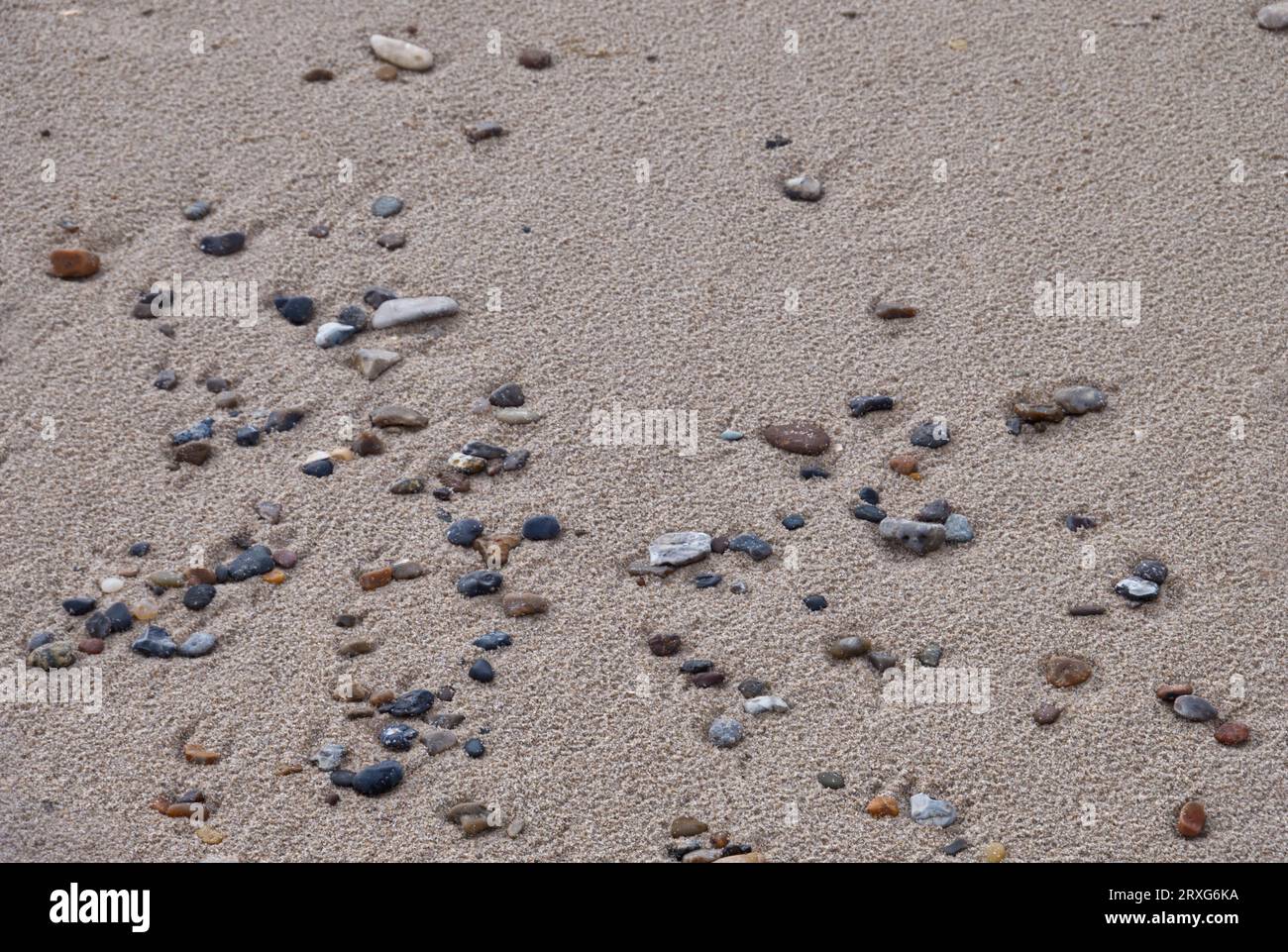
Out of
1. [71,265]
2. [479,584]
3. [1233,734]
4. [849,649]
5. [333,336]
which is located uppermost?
[71,265]

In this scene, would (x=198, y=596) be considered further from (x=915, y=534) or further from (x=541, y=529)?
(x=915, y=534)

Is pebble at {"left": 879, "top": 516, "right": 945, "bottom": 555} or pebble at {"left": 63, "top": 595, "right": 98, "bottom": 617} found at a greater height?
pebble at {"left": 879, "top": 516, "right": 945, "bottom": 555}

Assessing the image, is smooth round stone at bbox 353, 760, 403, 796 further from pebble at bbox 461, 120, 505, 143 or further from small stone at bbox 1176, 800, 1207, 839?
pebble at bbox 461, 120, 505, 143

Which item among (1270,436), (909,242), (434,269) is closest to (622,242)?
(434,269)

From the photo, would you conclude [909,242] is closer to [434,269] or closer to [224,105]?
[434,269]

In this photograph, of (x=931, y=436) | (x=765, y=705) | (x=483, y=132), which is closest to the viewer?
(x=765, y=705)

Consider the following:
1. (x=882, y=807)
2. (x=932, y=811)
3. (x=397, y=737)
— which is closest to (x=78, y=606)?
(x=397, y=737)

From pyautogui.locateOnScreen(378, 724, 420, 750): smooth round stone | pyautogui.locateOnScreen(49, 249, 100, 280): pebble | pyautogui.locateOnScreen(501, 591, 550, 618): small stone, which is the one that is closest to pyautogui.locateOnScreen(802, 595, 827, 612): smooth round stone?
pyautogui.locateOnScreen(501, 591, 550, 618): small stone
